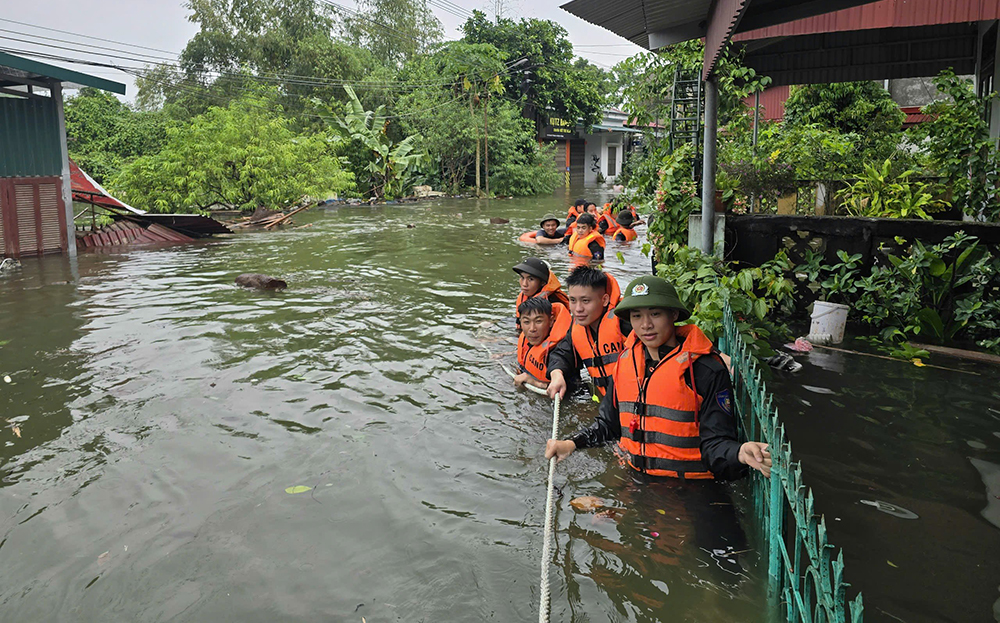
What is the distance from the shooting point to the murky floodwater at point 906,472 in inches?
149

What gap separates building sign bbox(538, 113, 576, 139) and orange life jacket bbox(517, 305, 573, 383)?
42981 millimetres

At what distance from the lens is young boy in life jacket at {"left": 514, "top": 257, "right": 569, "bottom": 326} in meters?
7.16

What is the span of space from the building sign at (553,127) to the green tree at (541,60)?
0.47 meters

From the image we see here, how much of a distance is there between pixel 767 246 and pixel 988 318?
2372 mm

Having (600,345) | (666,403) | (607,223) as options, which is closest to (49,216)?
(607,223)

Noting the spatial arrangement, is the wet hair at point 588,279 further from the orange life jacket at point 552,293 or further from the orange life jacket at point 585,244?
the orange life jacket at point 585,244

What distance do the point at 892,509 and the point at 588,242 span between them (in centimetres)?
1064

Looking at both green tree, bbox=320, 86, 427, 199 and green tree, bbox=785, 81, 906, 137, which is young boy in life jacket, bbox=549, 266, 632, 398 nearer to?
green tree, bbox=785, 81, 906, 137

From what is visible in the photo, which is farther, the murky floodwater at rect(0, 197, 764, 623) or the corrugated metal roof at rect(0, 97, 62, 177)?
the corrugated metal roof at rect(0, 97, 62, 177)

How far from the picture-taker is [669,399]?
4289 millimetres

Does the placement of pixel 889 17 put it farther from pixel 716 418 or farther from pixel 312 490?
pixel 312 490

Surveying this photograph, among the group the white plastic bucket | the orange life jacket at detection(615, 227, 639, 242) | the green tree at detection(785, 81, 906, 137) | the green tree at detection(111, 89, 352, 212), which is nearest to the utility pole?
the green tree at detection(111, 89, 352, 212)

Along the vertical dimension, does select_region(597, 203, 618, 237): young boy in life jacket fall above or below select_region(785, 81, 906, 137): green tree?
below

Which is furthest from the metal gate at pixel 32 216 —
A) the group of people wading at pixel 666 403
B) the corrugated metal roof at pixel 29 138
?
the group of people wading at pixel 666 403
